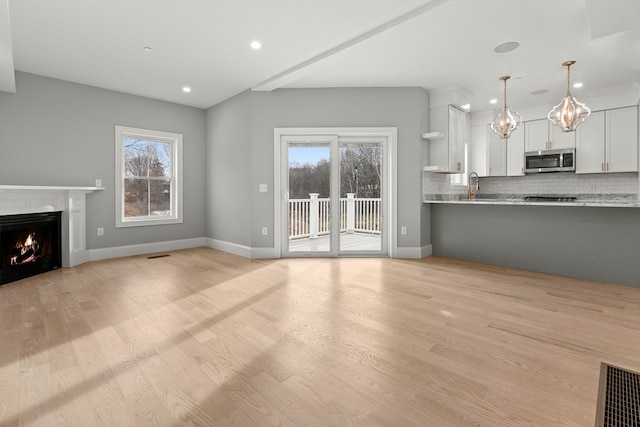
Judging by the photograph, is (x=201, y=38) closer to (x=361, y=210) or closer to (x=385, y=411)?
(x=361, y=210)

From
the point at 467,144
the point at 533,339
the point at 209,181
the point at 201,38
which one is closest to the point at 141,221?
the point at 209,181

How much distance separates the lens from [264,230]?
498 cm

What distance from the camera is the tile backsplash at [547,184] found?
17.1 ft

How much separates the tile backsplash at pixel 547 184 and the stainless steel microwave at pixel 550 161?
38cm

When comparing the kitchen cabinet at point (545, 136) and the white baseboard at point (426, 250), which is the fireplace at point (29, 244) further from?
the kitchen cabinet at point (545, 136)

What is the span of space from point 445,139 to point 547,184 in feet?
9.08

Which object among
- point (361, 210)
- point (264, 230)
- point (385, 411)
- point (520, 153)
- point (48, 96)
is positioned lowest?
point (385, 411)

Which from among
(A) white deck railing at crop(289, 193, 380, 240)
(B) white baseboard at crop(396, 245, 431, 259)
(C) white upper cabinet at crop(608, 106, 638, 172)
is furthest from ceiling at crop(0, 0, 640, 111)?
(B) white baseboard at crop(396, 245, 431, 259)

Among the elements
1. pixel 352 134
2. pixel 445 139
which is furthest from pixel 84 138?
pixel 445 139

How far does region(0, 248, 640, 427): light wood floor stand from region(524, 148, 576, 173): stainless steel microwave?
280 cm

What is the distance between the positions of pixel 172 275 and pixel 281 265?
4.73 ft

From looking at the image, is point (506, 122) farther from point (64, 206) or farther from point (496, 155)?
point (64, 206)

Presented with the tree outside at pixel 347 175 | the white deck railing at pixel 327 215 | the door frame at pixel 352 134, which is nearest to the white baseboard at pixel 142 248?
the door frame at pixel 352 134

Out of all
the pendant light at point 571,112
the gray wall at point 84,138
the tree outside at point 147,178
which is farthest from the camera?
the tree outside at point 147,178
